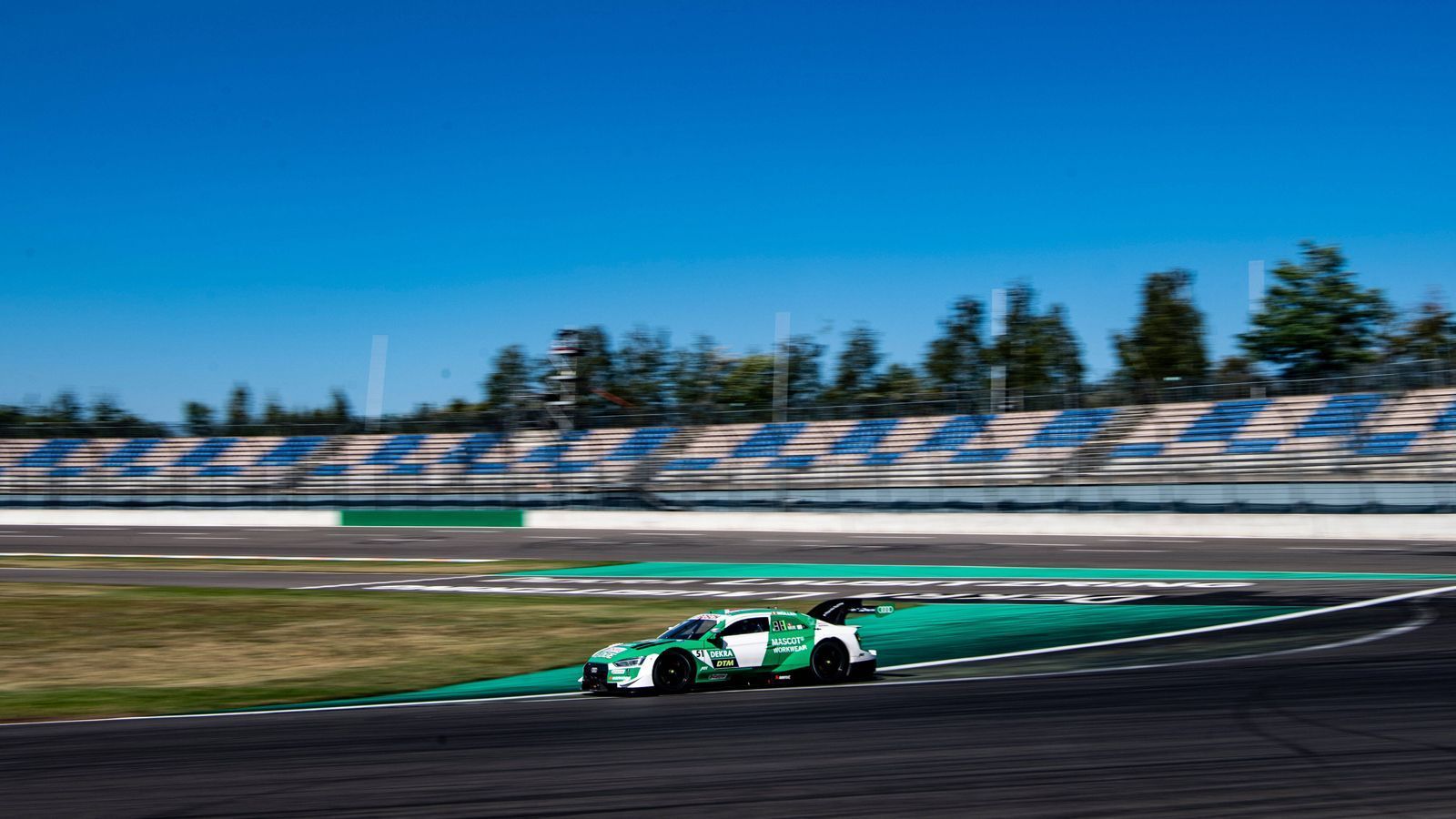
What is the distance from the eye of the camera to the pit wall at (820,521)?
116ft

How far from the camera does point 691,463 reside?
53844 millimetres

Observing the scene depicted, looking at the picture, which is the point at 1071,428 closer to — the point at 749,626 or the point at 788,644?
the point at 788,644

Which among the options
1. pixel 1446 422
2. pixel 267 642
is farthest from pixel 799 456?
pixel 267 642

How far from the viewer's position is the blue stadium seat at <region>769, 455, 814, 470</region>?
169 ft

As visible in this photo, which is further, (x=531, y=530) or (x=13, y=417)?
(x=13, y=417)

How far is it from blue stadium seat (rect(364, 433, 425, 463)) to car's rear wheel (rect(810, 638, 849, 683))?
160 ft

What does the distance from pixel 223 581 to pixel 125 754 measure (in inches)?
784

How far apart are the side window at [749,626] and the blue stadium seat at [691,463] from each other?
131 ft

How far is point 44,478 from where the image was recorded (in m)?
59.8

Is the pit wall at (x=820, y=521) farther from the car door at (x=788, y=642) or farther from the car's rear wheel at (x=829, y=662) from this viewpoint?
the car door at (x=788, y=642)

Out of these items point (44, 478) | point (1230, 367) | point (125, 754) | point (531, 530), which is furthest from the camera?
point (1230, 367)

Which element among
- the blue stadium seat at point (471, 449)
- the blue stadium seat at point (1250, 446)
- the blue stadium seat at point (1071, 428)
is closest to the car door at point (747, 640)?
the blue stadium seat at point (1250, 446)

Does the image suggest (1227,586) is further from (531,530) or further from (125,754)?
(531,530)

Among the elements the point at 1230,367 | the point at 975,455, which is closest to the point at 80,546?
the point at 975,455
